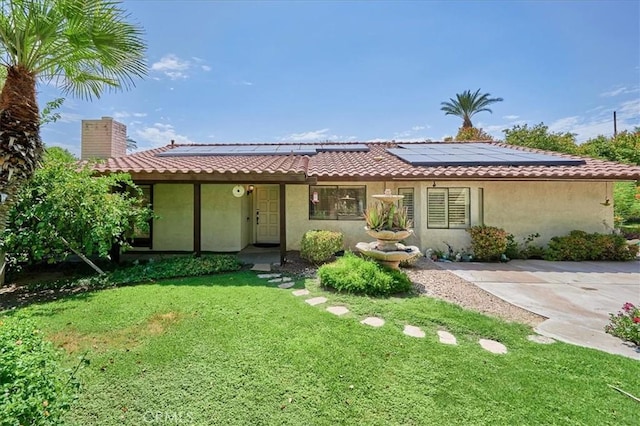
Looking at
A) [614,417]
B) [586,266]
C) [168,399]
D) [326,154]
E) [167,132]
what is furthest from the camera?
[167,132]

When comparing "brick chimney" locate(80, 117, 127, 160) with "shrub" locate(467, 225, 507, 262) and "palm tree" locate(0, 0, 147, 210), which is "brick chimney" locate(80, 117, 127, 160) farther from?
"shrub" locate(467, 225, 507, 262)

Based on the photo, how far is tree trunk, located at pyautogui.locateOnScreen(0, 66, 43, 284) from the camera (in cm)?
388

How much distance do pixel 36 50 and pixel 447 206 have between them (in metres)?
10.6

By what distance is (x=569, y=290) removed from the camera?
6363mm

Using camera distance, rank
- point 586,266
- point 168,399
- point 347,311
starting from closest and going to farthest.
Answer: point 168,399
point 347,311
point 586,266

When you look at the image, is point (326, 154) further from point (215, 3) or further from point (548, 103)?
point (548, 103)

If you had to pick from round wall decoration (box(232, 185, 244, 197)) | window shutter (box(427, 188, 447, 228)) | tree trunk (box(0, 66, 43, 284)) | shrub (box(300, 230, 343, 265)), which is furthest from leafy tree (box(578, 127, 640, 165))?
tree trunk (box(0, 66, 43, 284))

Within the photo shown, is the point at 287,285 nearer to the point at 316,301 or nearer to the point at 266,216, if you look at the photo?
the point at 316,301

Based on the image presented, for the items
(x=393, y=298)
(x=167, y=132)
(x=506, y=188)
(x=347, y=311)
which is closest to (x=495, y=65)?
(x=506, y=188)

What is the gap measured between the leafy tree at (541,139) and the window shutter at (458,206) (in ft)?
44.5

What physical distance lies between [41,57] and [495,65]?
49.9 feet

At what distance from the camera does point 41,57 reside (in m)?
4.29

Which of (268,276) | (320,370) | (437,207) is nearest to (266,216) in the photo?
(268,276)

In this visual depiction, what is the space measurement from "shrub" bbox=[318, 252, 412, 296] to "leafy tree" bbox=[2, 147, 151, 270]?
5.16 m
